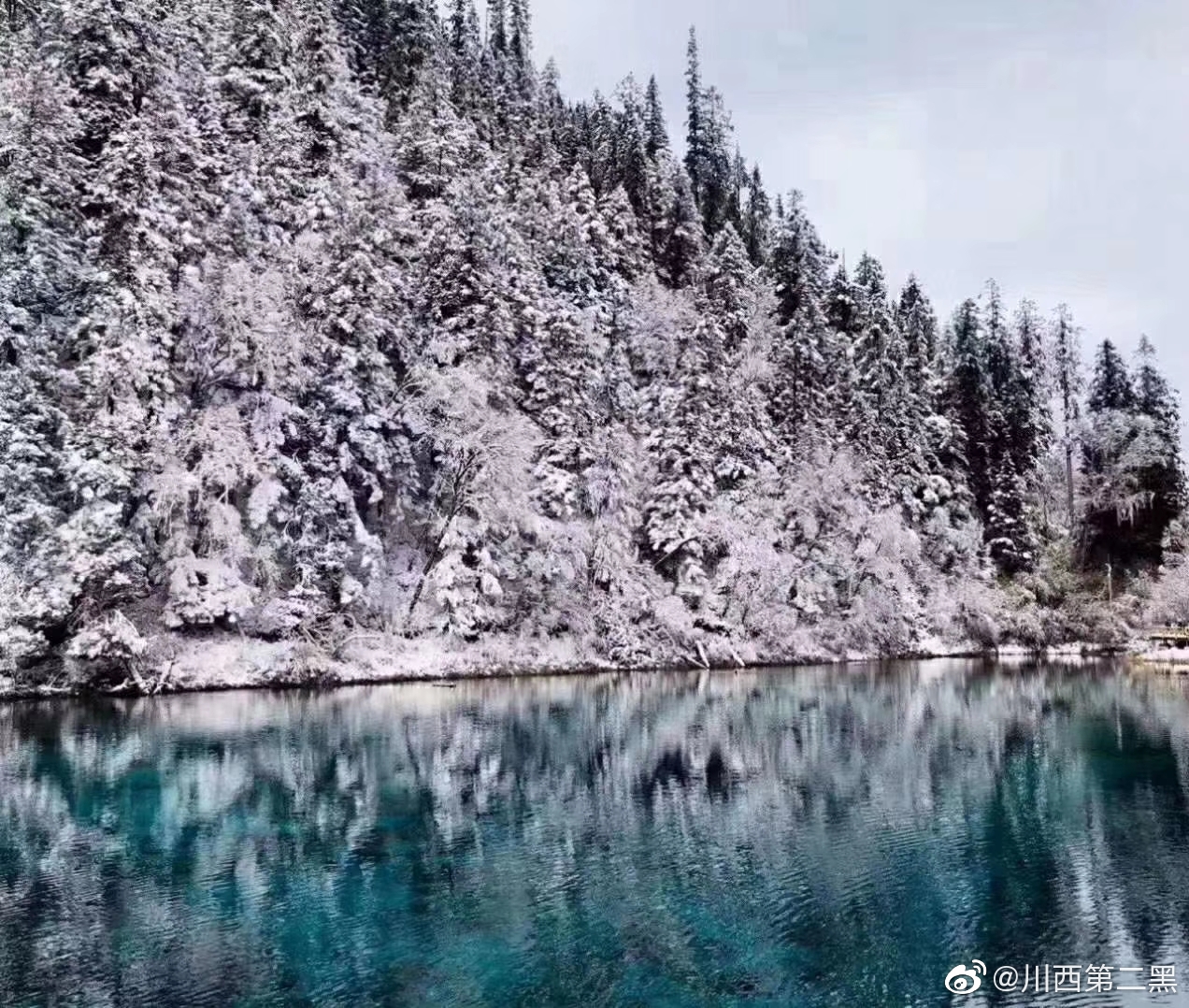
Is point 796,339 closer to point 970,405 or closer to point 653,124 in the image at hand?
point 970,405

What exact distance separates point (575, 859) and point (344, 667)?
81.0ft

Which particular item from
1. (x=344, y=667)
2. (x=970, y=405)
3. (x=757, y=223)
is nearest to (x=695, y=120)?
(x=757, y=223)

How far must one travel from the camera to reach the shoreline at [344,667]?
33188mm

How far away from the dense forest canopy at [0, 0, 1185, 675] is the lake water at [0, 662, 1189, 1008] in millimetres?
9926

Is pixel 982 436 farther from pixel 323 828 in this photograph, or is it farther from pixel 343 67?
pixel 323 828

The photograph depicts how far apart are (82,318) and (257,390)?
7.39 meters

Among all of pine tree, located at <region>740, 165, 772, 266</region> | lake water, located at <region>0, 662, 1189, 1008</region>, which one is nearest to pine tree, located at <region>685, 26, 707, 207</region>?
pine tree, located at <region>740, 165, 772, 266</region>

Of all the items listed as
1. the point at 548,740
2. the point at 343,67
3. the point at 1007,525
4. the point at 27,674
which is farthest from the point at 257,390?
the point at 1007,525

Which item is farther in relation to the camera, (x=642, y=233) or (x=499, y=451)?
(x=642, y=233)

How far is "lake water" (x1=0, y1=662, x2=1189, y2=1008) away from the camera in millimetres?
10766

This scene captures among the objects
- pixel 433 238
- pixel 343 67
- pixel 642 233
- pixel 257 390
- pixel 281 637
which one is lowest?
pixel 281 637

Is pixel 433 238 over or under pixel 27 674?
over

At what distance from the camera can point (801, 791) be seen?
20.5 meters

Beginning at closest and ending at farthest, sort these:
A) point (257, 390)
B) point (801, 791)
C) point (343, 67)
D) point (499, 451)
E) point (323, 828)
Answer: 1. point (323, 828)
2. point (801, 791)
3. point (257, 390)
4. point (499, 451)
5. point (343, 67)
